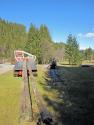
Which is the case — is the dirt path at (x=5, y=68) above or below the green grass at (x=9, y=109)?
above

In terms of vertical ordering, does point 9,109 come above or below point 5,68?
below

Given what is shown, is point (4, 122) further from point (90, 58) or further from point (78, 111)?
point (90, 58)

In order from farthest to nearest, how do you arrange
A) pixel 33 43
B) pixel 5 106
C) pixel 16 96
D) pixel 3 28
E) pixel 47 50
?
1. pixel 3 28
2. pixel 47 50
3. pixel 33 43
4. pixel 16 96
5. pixel 5 106

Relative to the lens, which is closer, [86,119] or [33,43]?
[86,119]

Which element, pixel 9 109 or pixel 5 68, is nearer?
pixel 9 109

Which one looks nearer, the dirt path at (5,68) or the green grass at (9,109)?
the green grass at (9,109)

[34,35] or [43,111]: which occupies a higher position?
[34,35]

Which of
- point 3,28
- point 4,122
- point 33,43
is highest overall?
point 3,28

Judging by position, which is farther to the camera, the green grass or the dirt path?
the dirt path

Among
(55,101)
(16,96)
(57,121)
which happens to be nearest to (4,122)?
(57,121)

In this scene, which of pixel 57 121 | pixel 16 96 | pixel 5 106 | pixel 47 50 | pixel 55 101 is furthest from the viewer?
pixel 47 50

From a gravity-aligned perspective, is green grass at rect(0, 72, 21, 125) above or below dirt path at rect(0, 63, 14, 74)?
below

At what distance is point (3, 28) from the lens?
150125mm

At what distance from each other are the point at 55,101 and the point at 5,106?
303 cm
